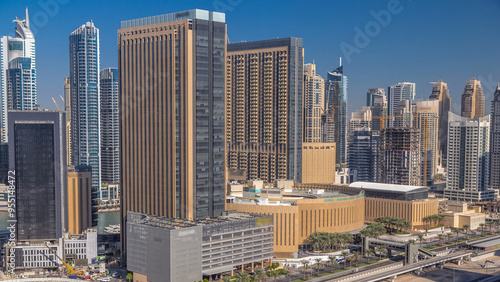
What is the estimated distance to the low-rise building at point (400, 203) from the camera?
75250mm

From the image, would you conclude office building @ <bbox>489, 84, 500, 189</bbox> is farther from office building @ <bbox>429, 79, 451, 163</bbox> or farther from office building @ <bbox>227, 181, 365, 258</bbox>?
office building @ <bbox>227, 181, 365, 258</bbox>

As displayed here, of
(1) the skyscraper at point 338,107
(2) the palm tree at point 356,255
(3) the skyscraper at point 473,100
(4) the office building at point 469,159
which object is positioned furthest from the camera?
(1) the skyscraper at point 338,107

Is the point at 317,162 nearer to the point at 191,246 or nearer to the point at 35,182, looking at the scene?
the point at 35,182

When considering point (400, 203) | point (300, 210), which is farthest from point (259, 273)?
point (400, 203)

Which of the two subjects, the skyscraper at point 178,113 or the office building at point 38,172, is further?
the office building at point 38,172

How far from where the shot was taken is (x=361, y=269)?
5388cm

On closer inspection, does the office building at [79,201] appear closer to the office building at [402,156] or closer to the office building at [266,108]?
the office building at [266,108]

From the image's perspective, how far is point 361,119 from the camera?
15288cm

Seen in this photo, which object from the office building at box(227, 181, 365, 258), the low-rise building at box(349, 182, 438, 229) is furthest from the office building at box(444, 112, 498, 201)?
the office building at box(227, 181, 365, 258)

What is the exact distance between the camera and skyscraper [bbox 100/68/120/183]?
113312 mm

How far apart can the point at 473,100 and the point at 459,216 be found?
38.0 meters

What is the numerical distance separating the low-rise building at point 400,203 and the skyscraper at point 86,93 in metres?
53.3

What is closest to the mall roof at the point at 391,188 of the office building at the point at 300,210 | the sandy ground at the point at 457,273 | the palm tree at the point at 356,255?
the office building at the point at 300,210

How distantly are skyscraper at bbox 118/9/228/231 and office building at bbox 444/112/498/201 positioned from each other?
57.4 m
